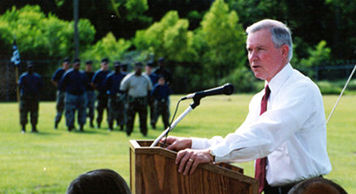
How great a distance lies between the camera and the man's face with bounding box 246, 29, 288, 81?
10.2 feet

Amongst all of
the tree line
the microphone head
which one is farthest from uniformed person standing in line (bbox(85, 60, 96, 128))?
the microphone head

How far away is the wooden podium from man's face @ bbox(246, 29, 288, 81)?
0.71 metres

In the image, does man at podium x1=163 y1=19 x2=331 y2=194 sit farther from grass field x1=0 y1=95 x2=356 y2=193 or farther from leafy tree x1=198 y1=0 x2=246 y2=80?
leafy tree x1=198 y1=0 x2=246 y2=80

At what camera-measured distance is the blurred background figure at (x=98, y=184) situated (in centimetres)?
242

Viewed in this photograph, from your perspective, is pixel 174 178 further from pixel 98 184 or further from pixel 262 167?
pixel 262 167

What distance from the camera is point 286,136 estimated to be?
2.91m

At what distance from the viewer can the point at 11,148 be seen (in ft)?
37.7

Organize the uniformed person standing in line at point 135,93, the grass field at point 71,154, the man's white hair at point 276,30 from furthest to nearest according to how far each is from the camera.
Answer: the uniformed person standing in line at point 135,93
the grass field at point 71,154
the man's white hair at point 276,30

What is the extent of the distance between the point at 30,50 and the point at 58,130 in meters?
17.8

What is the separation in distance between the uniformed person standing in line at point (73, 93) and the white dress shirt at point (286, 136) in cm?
→ 1331

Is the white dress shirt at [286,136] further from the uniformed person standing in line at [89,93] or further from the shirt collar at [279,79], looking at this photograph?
the uniformed person standing in line at [89,93]

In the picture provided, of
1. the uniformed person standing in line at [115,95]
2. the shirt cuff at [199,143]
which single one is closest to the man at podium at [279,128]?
the shirt cuff at [199,143]

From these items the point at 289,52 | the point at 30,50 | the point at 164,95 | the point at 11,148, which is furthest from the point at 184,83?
the point at 289,52

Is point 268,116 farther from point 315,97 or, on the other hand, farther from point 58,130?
point 58,130
